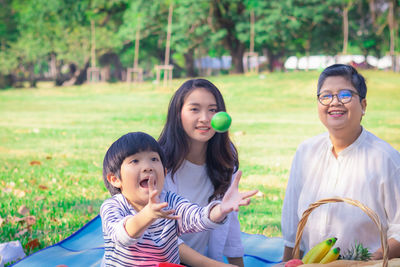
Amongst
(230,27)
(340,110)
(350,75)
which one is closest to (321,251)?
(340,110)

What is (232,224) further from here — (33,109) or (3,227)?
(33,109)

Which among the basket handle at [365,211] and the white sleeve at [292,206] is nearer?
the basket handle at [365,211]

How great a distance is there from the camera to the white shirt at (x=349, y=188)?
2990mm

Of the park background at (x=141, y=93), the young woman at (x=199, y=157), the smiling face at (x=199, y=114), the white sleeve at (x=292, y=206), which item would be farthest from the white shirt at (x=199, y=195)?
the park background at (x=141, y=93)

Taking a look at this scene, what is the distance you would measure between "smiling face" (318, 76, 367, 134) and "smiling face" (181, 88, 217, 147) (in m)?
0.68

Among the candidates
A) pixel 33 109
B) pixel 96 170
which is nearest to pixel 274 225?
pixel 96 170

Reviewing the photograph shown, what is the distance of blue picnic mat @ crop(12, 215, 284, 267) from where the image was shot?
12.4 ft

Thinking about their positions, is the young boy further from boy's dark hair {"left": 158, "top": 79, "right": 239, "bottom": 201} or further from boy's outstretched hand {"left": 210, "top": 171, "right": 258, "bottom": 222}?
boy's dark hair {"left": 158, "top": 79, "right": 239, "bottom": 201}

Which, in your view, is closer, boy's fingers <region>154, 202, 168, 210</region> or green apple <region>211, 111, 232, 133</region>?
boy's fingers <region>154, 202, 168, 210</region>

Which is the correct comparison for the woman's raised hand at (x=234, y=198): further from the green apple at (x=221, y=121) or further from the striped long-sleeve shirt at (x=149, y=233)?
the green apple at (x=221, y=121)

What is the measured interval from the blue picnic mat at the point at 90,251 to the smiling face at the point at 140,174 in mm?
1317

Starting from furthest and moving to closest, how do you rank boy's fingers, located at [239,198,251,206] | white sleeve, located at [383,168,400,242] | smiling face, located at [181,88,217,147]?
smiling face, located at [181,88,217,147] → white sleeve, located at [383,168,400,242] → boy's fingers, located at [239,198,251,206]

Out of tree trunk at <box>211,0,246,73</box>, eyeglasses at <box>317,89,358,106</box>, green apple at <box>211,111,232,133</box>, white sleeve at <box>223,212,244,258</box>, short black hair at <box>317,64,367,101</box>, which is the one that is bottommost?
white sleeve at <box>223,212,244,258</box>

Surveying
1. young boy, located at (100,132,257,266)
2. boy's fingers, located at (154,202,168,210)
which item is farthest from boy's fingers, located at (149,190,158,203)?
young boy, located at (100,132,257,266)
